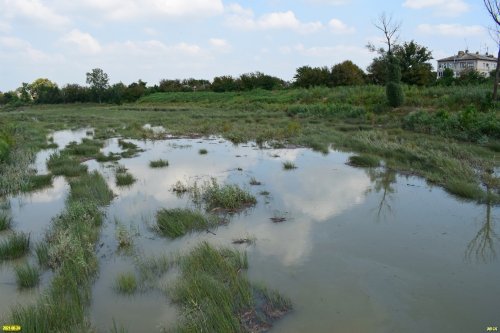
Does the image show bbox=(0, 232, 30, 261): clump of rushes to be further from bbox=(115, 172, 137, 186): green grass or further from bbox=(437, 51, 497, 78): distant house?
bbox=(437, 51, 497, 78): distant house

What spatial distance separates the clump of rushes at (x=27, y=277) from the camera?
4.57m

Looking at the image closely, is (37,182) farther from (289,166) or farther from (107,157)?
(289,166)

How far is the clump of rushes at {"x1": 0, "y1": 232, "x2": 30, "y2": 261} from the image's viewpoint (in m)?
5.37

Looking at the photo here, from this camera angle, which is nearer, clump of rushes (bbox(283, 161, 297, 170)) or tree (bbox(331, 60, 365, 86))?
clump of rushes (bbox(283, 161, 297, 170))

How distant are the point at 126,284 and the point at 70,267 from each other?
87 cm

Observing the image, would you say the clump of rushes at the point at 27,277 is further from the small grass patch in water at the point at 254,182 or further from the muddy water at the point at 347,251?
the small grass patch in water at the point at 254,182

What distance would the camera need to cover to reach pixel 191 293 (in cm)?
409

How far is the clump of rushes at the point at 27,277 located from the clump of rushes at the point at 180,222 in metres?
1.95

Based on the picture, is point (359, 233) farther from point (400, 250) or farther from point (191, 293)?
point (191, 293)

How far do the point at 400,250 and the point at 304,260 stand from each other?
1416 mm

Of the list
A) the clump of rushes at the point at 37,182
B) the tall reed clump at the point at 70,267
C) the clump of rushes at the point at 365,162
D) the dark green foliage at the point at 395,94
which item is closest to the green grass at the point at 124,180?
the tall reed clump at the point at 70,267

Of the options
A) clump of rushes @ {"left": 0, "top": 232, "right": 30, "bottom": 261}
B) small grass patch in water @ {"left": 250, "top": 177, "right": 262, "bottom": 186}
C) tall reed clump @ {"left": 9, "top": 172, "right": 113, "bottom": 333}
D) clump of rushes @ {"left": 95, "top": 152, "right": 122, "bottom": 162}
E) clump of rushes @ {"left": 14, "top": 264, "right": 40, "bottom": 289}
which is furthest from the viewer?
clump of rushes @ {"left": 95, "top": 152, "right": 122, "bottom": 162}

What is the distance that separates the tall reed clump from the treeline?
2023cm

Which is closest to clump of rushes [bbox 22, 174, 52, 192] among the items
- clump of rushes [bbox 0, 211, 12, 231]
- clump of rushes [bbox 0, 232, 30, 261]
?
clump of rushes [bbox 0, 211, 12, 231]
